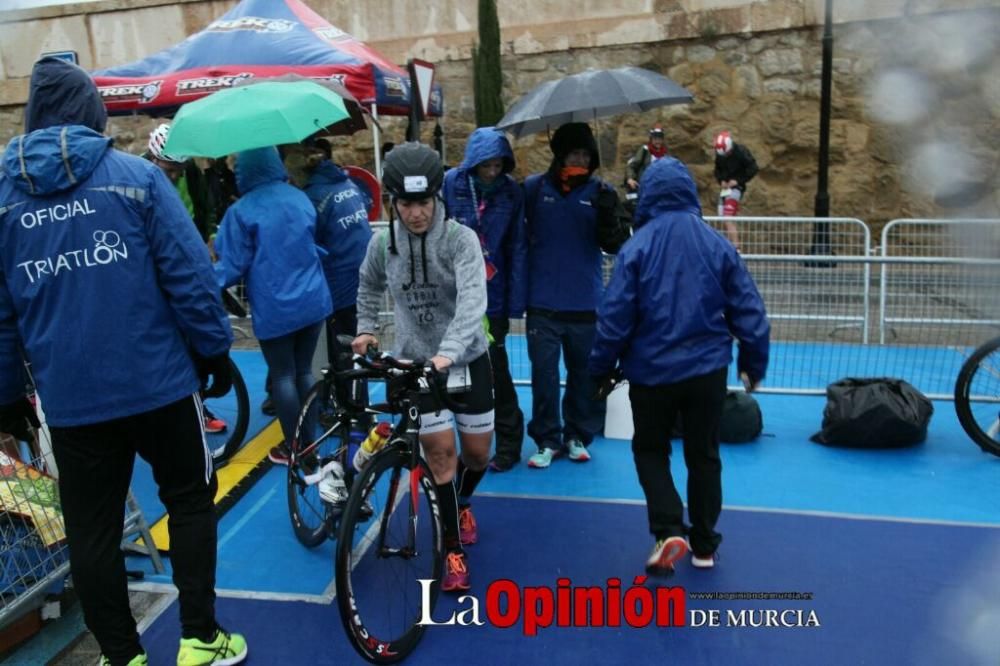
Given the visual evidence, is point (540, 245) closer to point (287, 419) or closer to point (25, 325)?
point (287, 419)

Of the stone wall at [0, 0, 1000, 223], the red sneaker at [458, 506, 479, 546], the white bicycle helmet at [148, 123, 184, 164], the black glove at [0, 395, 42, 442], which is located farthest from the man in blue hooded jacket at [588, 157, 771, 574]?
the stone wall at [0, 0, 1000, 223]

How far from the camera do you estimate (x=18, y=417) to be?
2592 mm

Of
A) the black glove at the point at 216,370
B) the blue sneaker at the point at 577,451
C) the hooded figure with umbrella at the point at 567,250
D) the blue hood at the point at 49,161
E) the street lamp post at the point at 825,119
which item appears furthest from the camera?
the street lamp post at the point at 825,119

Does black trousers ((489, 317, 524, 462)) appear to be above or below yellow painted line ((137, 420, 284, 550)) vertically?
above

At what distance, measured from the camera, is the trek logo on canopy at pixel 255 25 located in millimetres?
6795

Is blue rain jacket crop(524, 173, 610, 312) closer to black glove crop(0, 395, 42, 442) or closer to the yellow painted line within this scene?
the yellow painted line

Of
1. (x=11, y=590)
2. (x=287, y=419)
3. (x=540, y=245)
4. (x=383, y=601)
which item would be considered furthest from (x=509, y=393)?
(x=11, y=590)

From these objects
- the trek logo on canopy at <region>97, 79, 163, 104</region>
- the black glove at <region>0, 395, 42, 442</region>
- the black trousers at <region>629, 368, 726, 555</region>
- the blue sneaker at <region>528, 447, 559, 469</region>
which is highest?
the trek logo on canopy at <region>97, 79, 163, 104</region>

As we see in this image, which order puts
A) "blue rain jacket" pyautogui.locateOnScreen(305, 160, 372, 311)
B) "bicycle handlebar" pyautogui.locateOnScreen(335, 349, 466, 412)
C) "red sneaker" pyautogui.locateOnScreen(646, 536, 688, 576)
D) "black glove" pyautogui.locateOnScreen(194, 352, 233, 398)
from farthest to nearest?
"blue rain jacket" pyautogui.locateOnScreen(305, 160, 372, 311), "red sneaker" pyautogui.locateOnScreen(646, 536, 688, 576), "bicycle handlebar" pyautogui.locateOnScreen(335, 349, 466, 412), "black glove" pyautogui.locateOnScreen(194, 352, 233, 398)

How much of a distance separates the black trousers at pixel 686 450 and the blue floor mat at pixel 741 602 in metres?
0.25

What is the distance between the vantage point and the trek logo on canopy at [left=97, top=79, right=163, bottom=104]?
635 cm

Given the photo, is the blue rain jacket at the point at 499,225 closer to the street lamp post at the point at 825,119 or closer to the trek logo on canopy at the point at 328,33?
the trek logo on canopy at the point at 328,33

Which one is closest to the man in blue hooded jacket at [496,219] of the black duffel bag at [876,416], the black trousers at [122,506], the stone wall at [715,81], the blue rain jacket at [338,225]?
the blue rain jacket at [338,225]

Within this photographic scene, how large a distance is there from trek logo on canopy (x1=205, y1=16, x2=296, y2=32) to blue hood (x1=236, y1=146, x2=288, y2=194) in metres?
3.39
